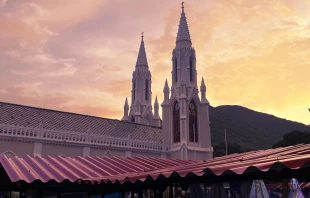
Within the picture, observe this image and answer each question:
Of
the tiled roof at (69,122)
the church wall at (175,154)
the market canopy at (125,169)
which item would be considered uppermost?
the tiled roof at (69,122)

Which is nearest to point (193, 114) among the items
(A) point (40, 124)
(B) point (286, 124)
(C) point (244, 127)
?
(A) point (40, 124)

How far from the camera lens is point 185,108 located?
42.1m

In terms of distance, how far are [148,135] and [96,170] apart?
104 ft

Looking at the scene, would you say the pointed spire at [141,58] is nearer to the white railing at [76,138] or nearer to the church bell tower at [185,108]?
the church bell tower at [185,108]

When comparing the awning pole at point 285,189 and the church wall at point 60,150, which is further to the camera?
the church wall at point 60,150

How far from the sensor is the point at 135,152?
3828 centimetres

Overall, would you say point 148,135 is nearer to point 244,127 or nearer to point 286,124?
point 244,127

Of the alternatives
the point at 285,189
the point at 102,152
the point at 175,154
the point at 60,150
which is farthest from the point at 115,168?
the point at 175,154

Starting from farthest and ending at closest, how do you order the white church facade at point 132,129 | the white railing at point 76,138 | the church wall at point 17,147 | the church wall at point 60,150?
the church wall at point 60,150
the white church facade at point 132,129
the white railing at point 76,138
the church wall at point 17,147

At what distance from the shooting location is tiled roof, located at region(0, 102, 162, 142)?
31281 millimetres

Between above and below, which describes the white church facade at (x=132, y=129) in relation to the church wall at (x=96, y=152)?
above

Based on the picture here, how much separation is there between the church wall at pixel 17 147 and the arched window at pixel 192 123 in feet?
67.2

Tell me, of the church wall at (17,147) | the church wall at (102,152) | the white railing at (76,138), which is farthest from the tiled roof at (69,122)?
the church wall at (102,152)

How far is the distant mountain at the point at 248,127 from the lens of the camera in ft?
307
